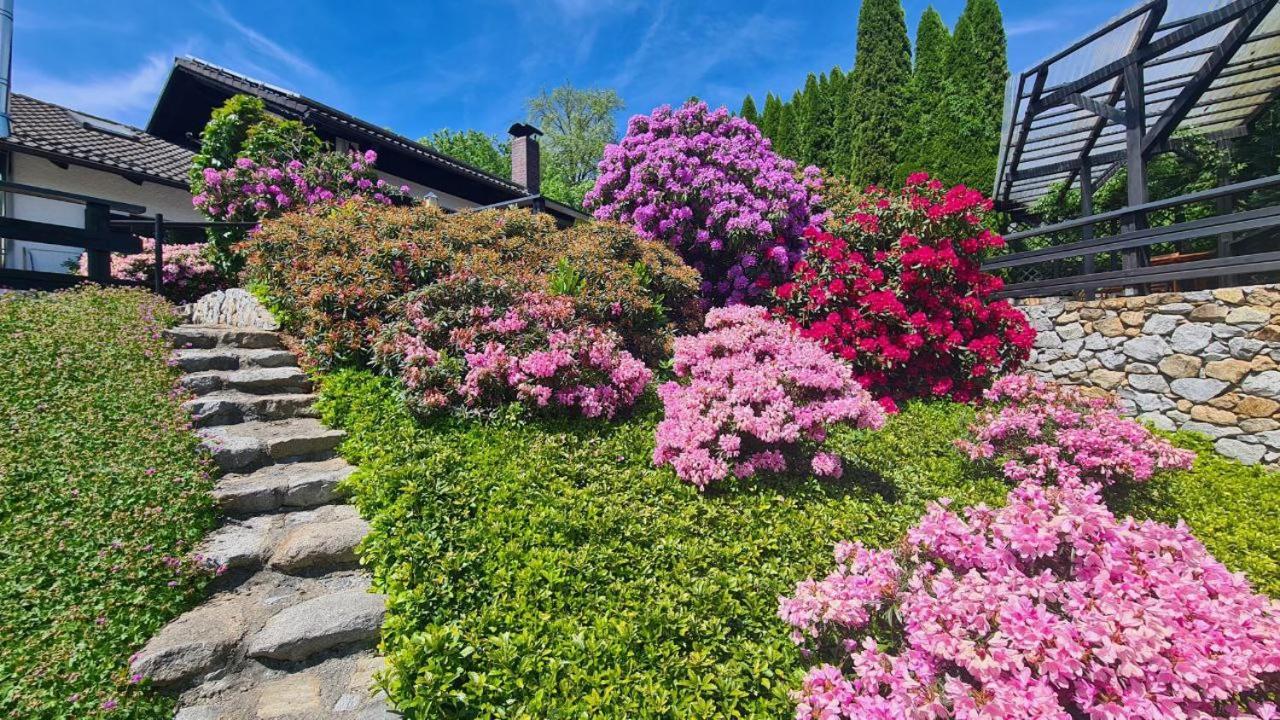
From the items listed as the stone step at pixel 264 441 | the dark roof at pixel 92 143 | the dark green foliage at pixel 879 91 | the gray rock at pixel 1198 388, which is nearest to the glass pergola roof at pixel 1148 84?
the gray rock at pixel 1198 388

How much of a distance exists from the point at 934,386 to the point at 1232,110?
963 centimetres

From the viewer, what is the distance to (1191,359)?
570 centimetres

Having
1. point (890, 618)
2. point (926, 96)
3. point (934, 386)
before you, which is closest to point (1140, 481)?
point (934, 386)

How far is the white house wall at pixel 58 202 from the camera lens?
10.4 m

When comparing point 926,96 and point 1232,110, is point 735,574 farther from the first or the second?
point 926,96

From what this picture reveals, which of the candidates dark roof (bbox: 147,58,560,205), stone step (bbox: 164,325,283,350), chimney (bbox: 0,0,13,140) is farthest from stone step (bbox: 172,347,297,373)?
chimney (bbox: 0,0,13,140)

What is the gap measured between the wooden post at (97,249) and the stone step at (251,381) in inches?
147

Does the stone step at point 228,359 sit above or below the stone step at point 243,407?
above

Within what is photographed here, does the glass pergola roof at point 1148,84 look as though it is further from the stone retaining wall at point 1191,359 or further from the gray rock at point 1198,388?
the gray rock at point 1198,388

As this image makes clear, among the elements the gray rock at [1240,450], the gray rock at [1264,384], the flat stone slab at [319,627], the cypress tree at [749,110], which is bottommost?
the flat stone slab at [319,627]

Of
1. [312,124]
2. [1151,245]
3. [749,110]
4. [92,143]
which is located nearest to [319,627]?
[1151,245]

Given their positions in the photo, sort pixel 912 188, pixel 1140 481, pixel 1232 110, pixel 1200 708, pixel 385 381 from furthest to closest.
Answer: pixel 1232 110
pixel 912 188
pixel 385 381
pixel 1140 481
pixel 1200 708

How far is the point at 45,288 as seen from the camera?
7230mm

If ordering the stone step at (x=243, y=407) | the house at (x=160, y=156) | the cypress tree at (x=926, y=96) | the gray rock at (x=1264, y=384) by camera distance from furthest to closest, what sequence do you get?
the cypress tree at (x=926, y=96)
the house at (x=160, y=156)
the gray rock at (x=1264, y=384)
the stone step at (x=243, y=407)
